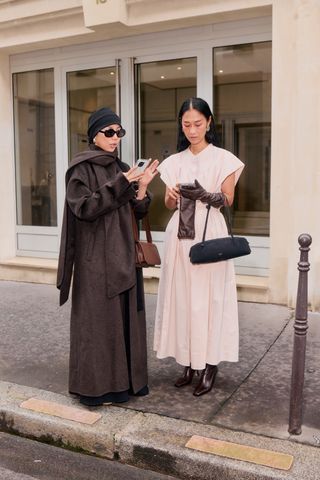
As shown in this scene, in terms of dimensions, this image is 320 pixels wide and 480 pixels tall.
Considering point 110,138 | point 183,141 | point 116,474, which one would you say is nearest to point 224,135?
point 183,141

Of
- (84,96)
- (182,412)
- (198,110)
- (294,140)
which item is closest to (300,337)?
(182,412)

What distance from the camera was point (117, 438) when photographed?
3256mm

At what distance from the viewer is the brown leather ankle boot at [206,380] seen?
3.80m

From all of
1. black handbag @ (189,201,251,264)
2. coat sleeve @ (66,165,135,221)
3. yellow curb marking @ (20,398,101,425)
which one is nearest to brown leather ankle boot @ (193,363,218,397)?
yellow curb marking @ (20,398,101,425)

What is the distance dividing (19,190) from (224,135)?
3.41m

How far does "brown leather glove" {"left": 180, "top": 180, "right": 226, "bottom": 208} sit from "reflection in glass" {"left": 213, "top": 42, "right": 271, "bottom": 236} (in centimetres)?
325

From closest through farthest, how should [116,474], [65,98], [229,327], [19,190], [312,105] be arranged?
[116,474]
[229,327]
[312,105]
[65,98]
[19,190]

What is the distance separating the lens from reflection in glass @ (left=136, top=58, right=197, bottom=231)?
277 inches

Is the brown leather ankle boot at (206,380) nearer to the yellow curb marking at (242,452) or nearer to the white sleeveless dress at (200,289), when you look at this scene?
the white sleeveless dress at (200,289)

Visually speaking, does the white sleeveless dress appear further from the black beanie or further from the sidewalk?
the black beanie

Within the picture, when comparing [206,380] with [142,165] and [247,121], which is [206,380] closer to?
[142,165]

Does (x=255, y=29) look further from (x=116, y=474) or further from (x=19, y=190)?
(x=116, y=474)

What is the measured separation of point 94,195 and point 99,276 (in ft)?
1.75

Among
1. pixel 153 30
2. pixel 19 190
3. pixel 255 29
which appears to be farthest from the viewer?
pixel 19 190
